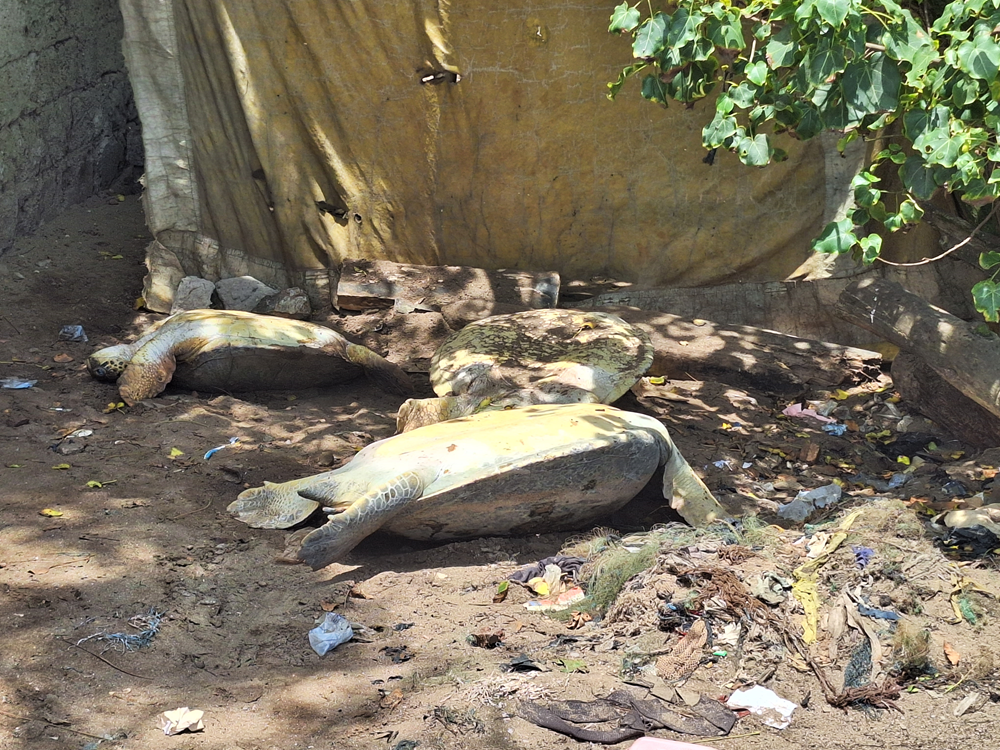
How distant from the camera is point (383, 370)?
20.2 ft

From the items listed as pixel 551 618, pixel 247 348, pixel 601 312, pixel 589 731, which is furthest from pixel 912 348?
pixel 247 348

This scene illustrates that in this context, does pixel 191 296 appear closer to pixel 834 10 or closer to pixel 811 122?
pixel 811 122

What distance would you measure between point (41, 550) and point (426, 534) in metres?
1.67

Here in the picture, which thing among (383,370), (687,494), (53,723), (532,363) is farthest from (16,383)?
(687,494)

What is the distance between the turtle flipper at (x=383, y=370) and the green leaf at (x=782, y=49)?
3.32 meters

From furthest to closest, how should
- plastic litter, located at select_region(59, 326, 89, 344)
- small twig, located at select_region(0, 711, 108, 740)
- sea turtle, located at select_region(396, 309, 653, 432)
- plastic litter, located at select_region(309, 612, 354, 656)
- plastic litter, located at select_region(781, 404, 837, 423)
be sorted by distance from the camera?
plastic litter, located at select_region(59, 326, 89, 344), plastic litter, located at select_region(781, 404, 837, 423), sea turtle, located at select_region(396, 309, 653, 432), plastic litter, located at select_region(309, 612, 354, 656), small twig, located at select_region(0, 711, 108, 740)

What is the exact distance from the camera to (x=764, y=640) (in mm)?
3277

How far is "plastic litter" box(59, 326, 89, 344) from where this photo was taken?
20.8 ft

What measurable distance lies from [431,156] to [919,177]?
154 inches

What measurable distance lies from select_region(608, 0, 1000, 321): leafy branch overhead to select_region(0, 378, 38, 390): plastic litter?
421 centimetres

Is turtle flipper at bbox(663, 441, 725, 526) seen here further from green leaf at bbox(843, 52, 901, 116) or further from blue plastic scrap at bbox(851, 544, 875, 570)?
green leaf at bbox(843, 52, 901, 116)

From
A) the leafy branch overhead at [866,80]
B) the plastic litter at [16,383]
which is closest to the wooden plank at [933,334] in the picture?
the leafy branch overhead at [866,80]

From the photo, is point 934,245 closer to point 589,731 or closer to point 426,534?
point 426,534

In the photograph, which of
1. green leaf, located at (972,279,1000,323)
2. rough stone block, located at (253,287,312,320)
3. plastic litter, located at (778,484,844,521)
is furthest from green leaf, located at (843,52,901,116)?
rough stone block, located at (253,287,312,320)
